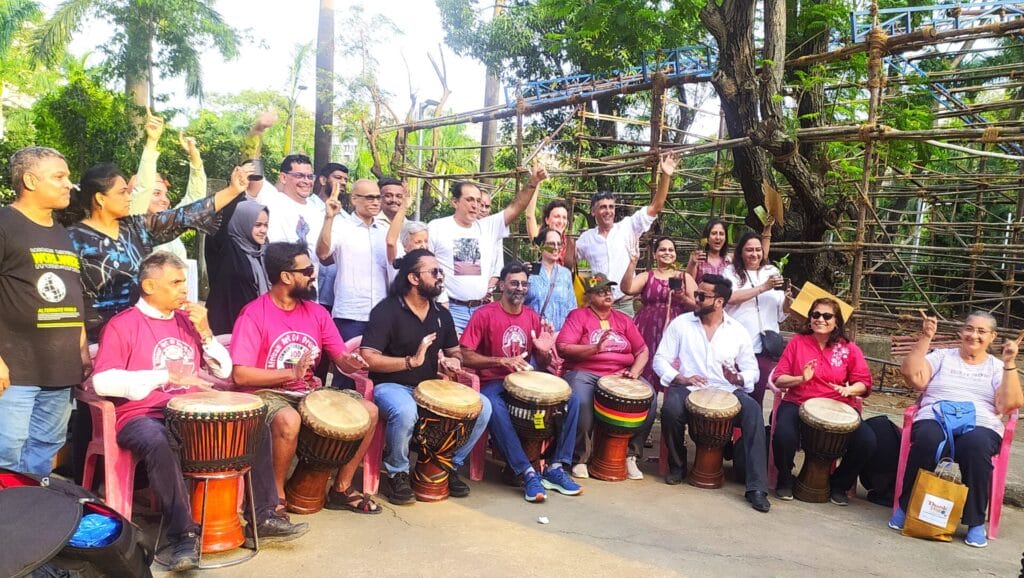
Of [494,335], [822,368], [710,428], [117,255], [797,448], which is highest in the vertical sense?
[117,255]

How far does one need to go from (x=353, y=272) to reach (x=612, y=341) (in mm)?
1870

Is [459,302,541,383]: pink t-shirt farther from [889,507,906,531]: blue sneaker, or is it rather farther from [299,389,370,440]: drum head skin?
[889,507,906,531]: blue sneaker

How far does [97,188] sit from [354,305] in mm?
1735

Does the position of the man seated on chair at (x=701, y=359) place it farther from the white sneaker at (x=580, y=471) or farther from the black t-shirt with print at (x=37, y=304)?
the black t-shirt with print at (x=37, y=304)

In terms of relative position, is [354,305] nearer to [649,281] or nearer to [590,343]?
[590,343]

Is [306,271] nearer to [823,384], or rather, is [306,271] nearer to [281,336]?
[281,336]


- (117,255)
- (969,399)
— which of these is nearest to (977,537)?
(969,399)

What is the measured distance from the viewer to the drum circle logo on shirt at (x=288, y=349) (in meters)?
4.02

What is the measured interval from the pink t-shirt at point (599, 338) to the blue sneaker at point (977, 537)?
2.25 meters

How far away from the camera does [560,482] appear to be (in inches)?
187

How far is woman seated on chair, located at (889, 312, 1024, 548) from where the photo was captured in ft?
14.1

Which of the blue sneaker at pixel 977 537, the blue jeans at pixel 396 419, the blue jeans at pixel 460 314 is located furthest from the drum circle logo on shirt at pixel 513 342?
the blue sneaker at pixel 977 537

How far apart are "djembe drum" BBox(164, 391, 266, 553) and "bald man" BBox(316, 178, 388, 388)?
147 centimetres

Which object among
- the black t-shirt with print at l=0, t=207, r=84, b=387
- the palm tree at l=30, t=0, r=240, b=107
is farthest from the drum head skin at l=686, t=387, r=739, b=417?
the palm tree at l=30, t=0, r=240, b=107
